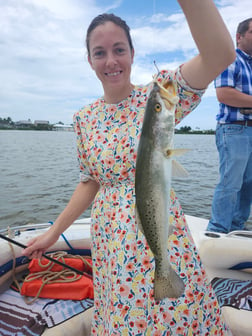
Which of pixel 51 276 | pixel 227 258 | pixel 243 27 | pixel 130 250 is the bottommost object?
pixel 51 276

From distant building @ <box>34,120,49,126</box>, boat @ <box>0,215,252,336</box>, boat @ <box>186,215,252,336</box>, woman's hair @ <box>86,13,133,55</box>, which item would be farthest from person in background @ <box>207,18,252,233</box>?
distant building @ <box>34,120,49,126</box>

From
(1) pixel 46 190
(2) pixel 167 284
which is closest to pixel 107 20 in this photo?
(2) pixel 167 284

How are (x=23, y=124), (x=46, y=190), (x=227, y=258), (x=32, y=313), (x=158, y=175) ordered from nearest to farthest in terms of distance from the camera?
(x=158, y=175)
(x=32, y=313)
(x=227, y=258)
(x=46, y=190)
(x=23, y=124)

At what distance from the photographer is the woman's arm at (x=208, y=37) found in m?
1.40

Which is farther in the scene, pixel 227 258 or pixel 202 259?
pixel 202 259

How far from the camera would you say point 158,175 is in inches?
57.7

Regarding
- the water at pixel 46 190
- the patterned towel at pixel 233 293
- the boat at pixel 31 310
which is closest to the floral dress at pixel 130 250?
the boat at pixel 31 310

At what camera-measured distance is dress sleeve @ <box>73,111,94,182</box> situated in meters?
Answer: 2.26

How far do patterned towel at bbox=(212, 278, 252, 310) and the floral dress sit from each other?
1041 mm

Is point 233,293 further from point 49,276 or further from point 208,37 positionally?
point 208,37

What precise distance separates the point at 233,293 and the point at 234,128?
2.28 m

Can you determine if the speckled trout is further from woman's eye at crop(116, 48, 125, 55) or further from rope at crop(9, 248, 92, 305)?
rope at crop(9, 248, 92, 305)

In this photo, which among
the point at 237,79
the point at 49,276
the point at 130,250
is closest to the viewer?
the point at 130,250

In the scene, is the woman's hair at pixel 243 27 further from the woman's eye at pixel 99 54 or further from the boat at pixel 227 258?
the woman's eye at pixel 99 54
